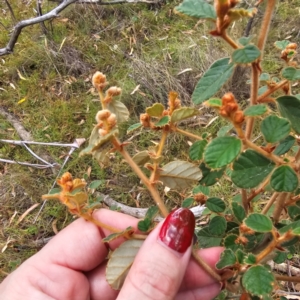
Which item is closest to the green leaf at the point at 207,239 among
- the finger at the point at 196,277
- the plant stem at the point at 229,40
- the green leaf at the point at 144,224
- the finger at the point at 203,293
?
the finger at the point at 196,277

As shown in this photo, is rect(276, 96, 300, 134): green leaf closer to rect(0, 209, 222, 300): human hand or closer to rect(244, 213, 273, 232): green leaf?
rect(244, 213, 273, 232): green leaf

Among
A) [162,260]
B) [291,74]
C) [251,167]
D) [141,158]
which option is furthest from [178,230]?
[291,74]

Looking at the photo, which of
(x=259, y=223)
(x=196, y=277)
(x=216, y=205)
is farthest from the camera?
(x=196, y=277)

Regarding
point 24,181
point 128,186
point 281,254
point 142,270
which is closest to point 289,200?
point 281,254

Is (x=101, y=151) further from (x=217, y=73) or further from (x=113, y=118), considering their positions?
(x=217, y=73)

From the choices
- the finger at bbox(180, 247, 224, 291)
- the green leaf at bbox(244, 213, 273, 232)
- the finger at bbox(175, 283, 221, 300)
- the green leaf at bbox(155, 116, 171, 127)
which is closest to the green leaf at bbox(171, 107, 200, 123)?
the green leaf at bbox(155, 116, 171, 127)

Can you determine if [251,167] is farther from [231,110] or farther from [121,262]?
[121,262]

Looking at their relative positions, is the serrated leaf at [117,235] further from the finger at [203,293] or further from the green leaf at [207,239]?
the finger at [203,293]
